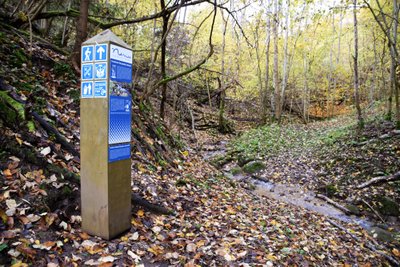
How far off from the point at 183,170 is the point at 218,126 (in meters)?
11.6

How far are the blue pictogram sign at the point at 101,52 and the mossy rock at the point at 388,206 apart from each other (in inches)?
290

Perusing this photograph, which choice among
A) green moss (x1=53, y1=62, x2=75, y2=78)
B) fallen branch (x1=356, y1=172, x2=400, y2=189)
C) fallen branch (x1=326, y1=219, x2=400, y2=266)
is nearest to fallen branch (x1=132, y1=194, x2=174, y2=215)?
green moss (x1=53, y1=62, x2=75, y2=78)

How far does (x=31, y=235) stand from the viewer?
2484 mm

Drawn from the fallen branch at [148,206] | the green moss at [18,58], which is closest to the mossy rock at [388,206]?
the fallen branch at [148,206]

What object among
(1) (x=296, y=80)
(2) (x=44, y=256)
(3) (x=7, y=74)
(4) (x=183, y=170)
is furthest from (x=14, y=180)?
(1) (x=296, y=80)

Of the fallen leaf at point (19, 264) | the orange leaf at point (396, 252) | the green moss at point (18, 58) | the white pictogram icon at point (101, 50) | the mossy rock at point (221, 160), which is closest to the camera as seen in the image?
the fallen leaf at point (19, 264)

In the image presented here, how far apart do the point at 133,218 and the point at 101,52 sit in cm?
206

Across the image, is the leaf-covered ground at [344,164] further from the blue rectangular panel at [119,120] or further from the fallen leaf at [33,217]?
the fallen leaf at [33,217]

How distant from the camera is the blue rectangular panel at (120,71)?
2.77 meters

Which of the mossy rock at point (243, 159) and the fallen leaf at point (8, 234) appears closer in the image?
the fallen leaf at point (8, 234)

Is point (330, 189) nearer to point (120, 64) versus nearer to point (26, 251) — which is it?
point (120, 64)

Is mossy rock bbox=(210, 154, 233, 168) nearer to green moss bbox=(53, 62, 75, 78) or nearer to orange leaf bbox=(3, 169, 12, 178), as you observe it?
green moss bbox=(53, 62, 75, 78)

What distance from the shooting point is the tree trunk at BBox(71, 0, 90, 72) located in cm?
515

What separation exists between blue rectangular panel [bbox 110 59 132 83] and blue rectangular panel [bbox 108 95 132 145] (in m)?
0.19
